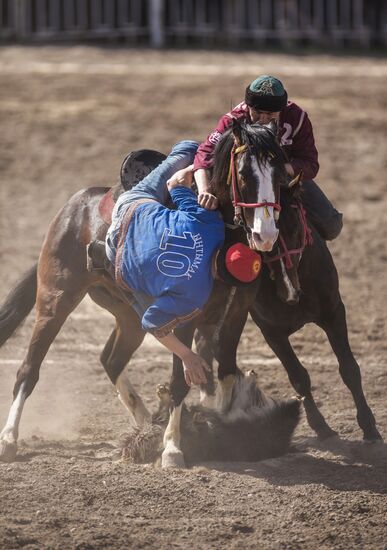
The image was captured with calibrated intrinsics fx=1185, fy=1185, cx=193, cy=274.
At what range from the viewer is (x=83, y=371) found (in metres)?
8.85

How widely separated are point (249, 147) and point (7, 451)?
2.31 m

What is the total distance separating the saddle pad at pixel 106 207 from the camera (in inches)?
282

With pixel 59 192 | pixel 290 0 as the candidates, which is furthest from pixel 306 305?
pixel 290 0

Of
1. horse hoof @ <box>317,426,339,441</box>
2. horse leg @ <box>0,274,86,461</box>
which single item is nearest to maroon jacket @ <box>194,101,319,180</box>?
horse leg @ <box>0,274,86,461</box>

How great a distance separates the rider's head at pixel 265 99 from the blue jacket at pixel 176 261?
614mm

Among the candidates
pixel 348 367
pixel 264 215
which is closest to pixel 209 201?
pixel 264 215

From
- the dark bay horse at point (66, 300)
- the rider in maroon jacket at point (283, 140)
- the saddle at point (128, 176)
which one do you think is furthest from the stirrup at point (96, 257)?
the rider in maroon jacket at point (283, 140)

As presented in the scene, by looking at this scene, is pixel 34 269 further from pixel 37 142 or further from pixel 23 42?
pixel 23 42

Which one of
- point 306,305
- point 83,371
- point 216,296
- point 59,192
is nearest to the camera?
point 216,296

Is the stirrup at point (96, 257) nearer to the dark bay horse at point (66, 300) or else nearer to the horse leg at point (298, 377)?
the dark bay horse at point (66, 300)

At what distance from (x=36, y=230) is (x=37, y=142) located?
2.32 m

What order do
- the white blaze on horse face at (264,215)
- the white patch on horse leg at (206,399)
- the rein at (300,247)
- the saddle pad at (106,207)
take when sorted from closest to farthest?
1. the white blaze on horse face at (264,215)
2. the rein at (300,247)
3. the saddle pad at (106,207)
4. the white patch on horse leg at (206,399)

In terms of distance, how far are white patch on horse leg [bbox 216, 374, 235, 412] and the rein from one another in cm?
77

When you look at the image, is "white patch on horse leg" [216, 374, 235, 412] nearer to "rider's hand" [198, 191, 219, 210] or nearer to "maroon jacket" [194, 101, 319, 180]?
"rider's hand" [198, 191, 219, 210]
